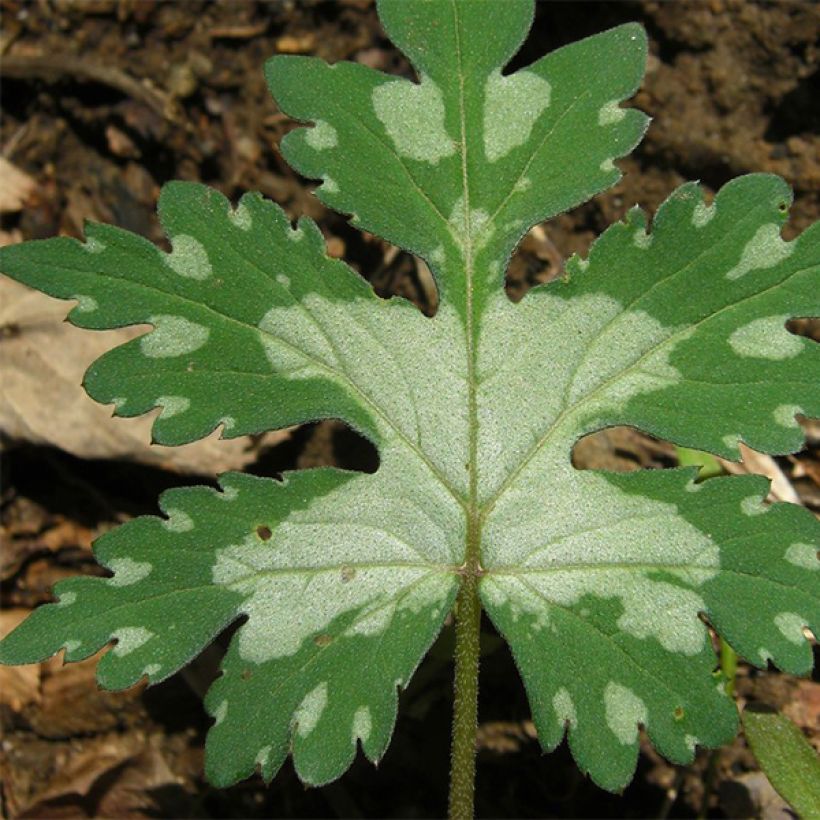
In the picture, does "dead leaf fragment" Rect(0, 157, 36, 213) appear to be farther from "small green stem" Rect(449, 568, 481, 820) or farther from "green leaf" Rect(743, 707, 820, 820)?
"green leaf" Rect(743, 707, 820, 820)

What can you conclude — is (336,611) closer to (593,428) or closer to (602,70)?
(593,428)

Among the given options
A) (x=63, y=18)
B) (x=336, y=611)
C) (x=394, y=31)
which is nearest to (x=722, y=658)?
(x=336, y=611)

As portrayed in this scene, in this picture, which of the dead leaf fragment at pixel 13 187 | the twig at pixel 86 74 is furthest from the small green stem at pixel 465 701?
the dead leaf fragment at pixel 13 187

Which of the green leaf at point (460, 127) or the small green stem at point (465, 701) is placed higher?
the green leaf at point (460, 127)

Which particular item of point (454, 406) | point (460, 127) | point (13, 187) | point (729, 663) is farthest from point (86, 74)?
point (729, 663)

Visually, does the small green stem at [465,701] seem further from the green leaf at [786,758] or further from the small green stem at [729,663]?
the small green stem at [729,663]

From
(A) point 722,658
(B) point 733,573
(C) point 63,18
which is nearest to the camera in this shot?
(B) point 733,573
